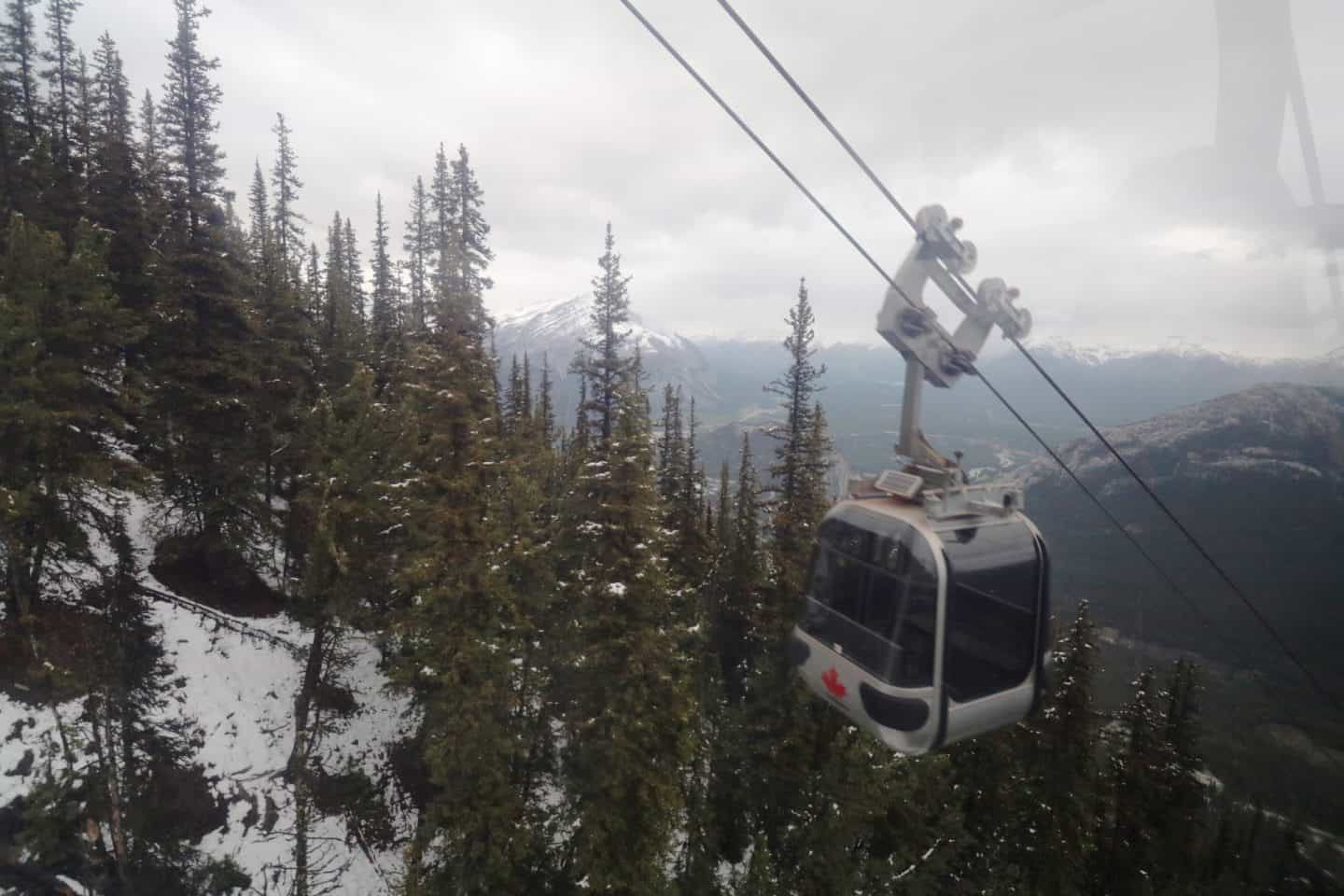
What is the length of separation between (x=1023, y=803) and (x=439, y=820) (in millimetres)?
18644

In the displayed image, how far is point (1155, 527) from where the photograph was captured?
180 m

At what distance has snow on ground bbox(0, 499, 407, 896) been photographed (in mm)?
16672

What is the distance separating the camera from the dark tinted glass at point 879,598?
6.39 metres

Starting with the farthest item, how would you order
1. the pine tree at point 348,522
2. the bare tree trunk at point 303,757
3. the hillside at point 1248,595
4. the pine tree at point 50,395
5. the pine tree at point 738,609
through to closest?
the hillside at point 1248,595, the pine tree at point 738,609, the bare tree trunk at point 303,757, the pine tree at point 348,522, the pine tree at point 50,395

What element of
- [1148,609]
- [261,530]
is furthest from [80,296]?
[1148,609]

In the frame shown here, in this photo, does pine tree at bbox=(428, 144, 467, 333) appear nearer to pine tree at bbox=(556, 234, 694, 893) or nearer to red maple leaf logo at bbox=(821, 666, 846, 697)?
pine tree at bbox=(556, 234, 694, 893)

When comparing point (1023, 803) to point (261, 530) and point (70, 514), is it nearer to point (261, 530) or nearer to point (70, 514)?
point (261, 530)

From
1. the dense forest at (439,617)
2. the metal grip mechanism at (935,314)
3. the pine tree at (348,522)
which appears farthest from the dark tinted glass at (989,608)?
the pine tree at (348,522)

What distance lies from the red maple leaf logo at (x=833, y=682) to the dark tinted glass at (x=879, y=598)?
0.35 metres

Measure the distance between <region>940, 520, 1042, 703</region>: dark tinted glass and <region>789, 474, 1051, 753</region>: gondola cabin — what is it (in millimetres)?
14

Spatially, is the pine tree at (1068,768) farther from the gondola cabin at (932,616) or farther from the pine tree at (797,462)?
the gondola cabin at (932,616)

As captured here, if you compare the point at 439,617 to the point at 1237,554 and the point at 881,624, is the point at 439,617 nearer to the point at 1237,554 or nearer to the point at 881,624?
the point at 881,624

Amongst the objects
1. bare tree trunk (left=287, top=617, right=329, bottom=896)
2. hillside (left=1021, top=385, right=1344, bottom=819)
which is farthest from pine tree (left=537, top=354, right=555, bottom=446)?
hillside (left=1021, top=385, right=1344, bottom=819)

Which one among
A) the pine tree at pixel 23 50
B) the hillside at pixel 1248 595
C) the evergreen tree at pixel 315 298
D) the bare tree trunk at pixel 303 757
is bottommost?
the hillside at pixel 1248 595
